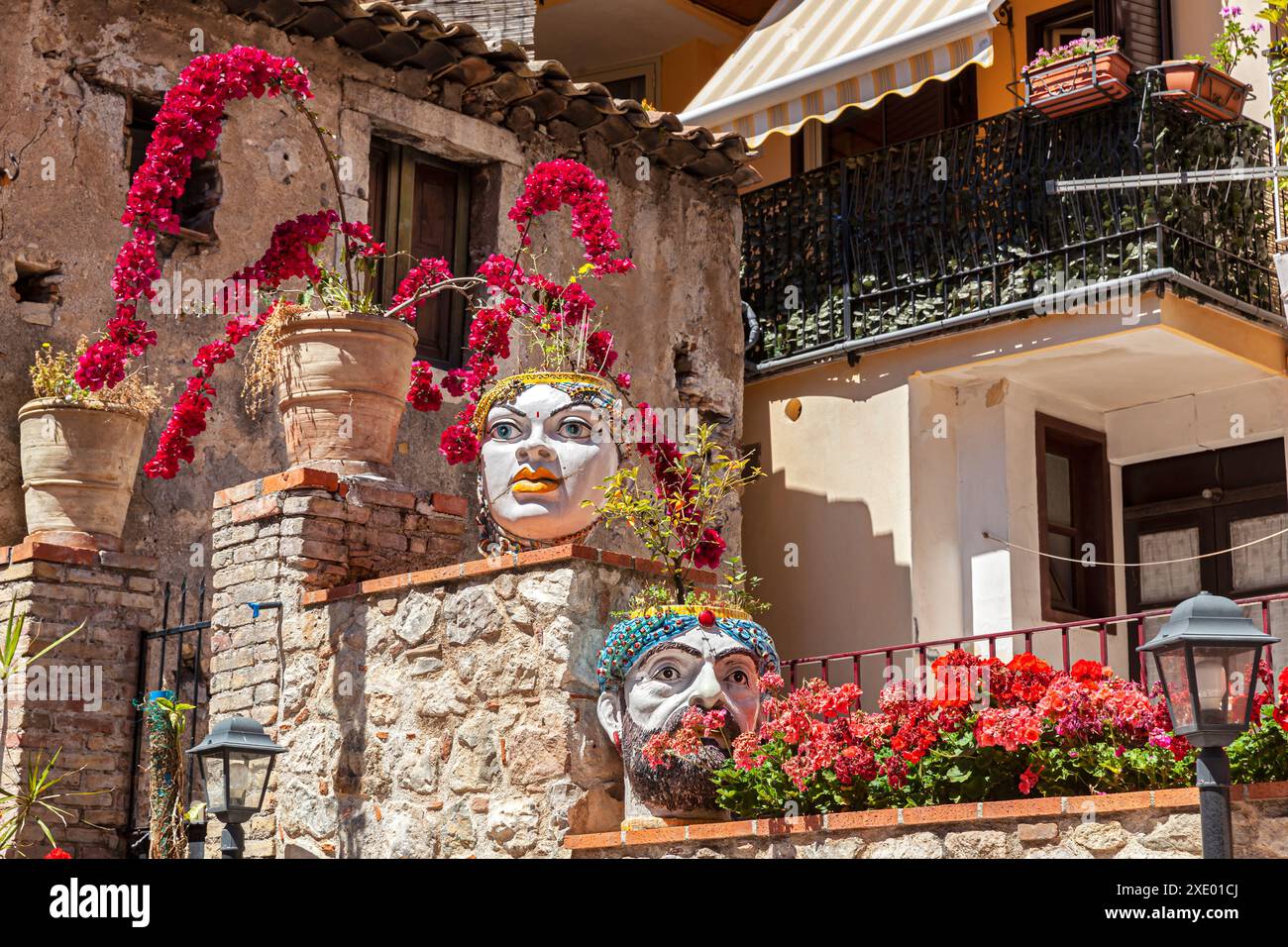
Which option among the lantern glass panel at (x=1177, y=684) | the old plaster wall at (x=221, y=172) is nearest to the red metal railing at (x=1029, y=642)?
the lantern glass panel at (x=1177, y=684)

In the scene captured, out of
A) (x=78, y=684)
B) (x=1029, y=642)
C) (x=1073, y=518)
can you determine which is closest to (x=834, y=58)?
(x=1073, y=518)

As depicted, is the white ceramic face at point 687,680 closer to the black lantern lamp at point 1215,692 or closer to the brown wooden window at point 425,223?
the black lantern lamp at point 1215,692

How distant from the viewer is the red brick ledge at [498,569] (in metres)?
7.87

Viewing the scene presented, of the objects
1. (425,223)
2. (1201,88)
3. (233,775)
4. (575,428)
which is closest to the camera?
(233,775)

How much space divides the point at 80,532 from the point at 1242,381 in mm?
8052

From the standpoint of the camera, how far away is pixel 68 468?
998 centimetres

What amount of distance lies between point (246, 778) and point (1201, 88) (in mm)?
8006

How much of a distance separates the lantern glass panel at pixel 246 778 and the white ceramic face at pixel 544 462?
5.76 ft

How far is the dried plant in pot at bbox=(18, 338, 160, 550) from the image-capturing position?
997 centimetres

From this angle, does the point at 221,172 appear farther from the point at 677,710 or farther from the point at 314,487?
the point at 677,710

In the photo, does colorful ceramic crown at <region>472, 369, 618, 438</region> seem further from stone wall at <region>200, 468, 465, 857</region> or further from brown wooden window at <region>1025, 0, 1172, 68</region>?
brown wooden window at <region>1025, 0, 1172, 68</region>

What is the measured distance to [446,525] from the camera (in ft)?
30.6

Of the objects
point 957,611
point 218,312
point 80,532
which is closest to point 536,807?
point 80,532

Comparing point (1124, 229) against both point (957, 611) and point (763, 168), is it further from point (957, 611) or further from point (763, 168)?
point (763, 168)
